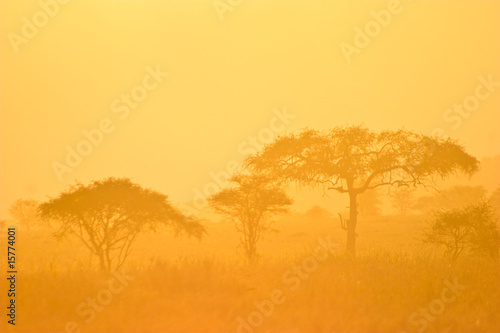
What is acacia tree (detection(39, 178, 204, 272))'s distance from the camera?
16672 mm

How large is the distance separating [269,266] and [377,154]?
9565mm

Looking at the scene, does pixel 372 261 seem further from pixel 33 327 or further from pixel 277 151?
pixel 33 327

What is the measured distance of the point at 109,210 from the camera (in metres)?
17.0

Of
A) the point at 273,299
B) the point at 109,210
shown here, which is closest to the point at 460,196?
the point at 273,299

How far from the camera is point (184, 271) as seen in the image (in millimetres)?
14312

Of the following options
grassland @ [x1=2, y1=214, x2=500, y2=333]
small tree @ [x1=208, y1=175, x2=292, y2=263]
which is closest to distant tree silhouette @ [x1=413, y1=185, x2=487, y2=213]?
small tree @ [x1=208, y1=175, x2=292, y2=263]

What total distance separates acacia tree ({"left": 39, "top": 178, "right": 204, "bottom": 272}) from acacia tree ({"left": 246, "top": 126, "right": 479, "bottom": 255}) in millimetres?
6439

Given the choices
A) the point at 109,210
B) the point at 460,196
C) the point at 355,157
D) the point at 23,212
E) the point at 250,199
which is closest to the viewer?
the point at 109,210

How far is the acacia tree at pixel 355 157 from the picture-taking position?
2250 cm

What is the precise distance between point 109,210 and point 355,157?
40.0 feet

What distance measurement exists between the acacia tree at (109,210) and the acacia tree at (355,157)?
6.44 metres

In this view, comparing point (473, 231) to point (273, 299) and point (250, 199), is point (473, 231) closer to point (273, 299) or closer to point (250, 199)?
point (250, 199)

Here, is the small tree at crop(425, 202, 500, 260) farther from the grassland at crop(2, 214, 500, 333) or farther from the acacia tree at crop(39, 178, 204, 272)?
the acacia tree at crop(39, 178, 204, 272)

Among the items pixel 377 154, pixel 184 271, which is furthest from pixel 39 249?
pixel 377 154
